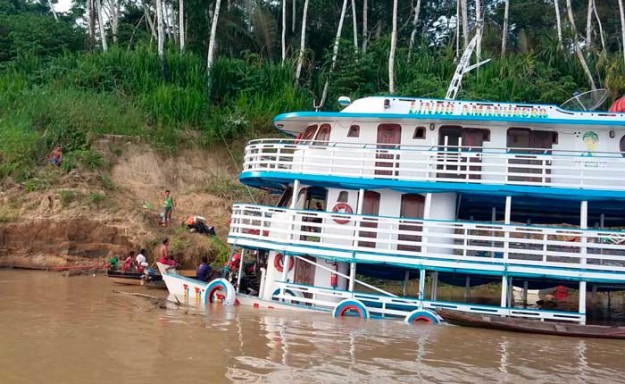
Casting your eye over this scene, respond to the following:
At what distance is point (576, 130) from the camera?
1416 centimetres

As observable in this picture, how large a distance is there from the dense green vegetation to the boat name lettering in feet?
34.6

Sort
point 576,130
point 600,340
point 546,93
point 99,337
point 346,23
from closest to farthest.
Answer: point 99,337 → point 600,340 → point 576,130 → point 546,93 → point 346,23

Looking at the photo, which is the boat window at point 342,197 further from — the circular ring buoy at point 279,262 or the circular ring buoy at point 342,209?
the circular ring buoy at point 279,262

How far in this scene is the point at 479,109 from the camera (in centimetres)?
1418

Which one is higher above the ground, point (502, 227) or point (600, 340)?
point (502, 227)

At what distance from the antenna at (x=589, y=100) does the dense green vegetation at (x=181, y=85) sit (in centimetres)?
918

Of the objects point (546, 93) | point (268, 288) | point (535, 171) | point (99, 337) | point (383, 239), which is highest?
point (546, 93)

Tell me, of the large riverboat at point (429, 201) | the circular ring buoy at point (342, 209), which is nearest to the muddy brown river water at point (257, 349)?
the large riverboat at point (429, 201)

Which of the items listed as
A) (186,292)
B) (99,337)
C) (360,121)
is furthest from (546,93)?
(99,337)

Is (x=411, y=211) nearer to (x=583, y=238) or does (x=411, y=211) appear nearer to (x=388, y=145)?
A: (x=388, y=145)

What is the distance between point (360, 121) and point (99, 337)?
7.40m

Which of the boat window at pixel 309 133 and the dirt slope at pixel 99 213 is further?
the dirt slope at pixel 99 213

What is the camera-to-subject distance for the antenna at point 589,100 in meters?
15.0

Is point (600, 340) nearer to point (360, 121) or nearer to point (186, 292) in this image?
point (360, 121)
